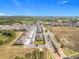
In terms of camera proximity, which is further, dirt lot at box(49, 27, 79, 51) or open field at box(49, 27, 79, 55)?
dirt lot at box(49, 27, 79, 51)

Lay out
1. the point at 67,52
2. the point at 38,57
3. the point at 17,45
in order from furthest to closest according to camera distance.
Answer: the point at 17,45 < the point at 67,52 < the point at 38,57

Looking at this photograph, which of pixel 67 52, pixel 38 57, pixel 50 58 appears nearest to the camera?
pixel 38 57

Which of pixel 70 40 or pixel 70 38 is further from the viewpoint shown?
pixel 70 38

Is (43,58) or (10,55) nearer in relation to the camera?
(43,58)

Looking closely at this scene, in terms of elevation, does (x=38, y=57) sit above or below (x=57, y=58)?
above

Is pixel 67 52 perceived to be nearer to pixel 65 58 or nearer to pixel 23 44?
pixel 65 58

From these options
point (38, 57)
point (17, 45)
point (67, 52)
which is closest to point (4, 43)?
point (17, 45)

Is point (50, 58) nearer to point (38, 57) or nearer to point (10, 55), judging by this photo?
point (38, 57)

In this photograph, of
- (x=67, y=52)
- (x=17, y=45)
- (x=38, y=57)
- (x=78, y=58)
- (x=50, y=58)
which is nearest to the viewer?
(x=38, y=57)

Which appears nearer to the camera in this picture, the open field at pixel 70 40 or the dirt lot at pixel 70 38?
the open field at pixel 70 40

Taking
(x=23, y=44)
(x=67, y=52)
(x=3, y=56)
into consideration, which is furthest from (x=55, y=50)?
(x=3, y=56)
